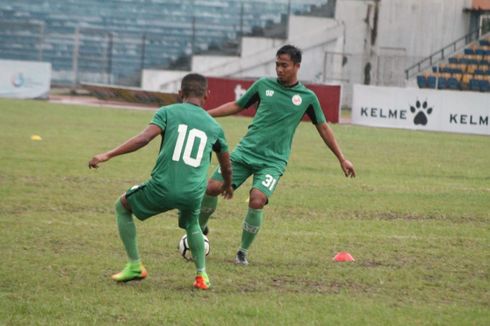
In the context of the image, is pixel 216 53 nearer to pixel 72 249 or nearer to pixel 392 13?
pixel 392 13

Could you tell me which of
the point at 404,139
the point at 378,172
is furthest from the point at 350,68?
the point at 378,172

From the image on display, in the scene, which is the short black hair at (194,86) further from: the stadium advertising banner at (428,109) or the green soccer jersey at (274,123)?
the stadium advertising banner at (428,109)

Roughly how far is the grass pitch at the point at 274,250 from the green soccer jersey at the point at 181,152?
0.77 metres

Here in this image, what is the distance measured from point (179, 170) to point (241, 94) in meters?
26.0

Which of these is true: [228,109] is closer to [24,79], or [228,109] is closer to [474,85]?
[24,79]

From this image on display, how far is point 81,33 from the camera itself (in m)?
47.3

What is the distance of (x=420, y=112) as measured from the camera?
104 ft

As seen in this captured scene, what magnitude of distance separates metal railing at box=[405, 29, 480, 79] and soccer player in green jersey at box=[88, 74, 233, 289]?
3458cm

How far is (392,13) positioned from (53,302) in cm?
3973

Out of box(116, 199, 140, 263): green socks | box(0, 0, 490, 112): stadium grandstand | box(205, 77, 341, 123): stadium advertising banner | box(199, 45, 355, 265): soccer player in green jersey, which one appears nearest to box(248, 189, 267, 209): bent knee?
box(199, 45, 355, 265): soccer player in green jersey

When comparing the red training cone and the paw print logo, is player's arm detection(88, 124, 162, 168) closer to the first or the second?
the red training cone

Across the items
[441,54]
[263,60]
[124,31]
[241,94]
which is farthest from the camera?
[124,31]

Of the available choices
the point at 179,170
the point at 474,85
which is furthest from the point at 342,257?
the point at 474,85

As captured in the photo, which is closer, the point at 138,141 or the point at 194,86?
the point at 138,141
